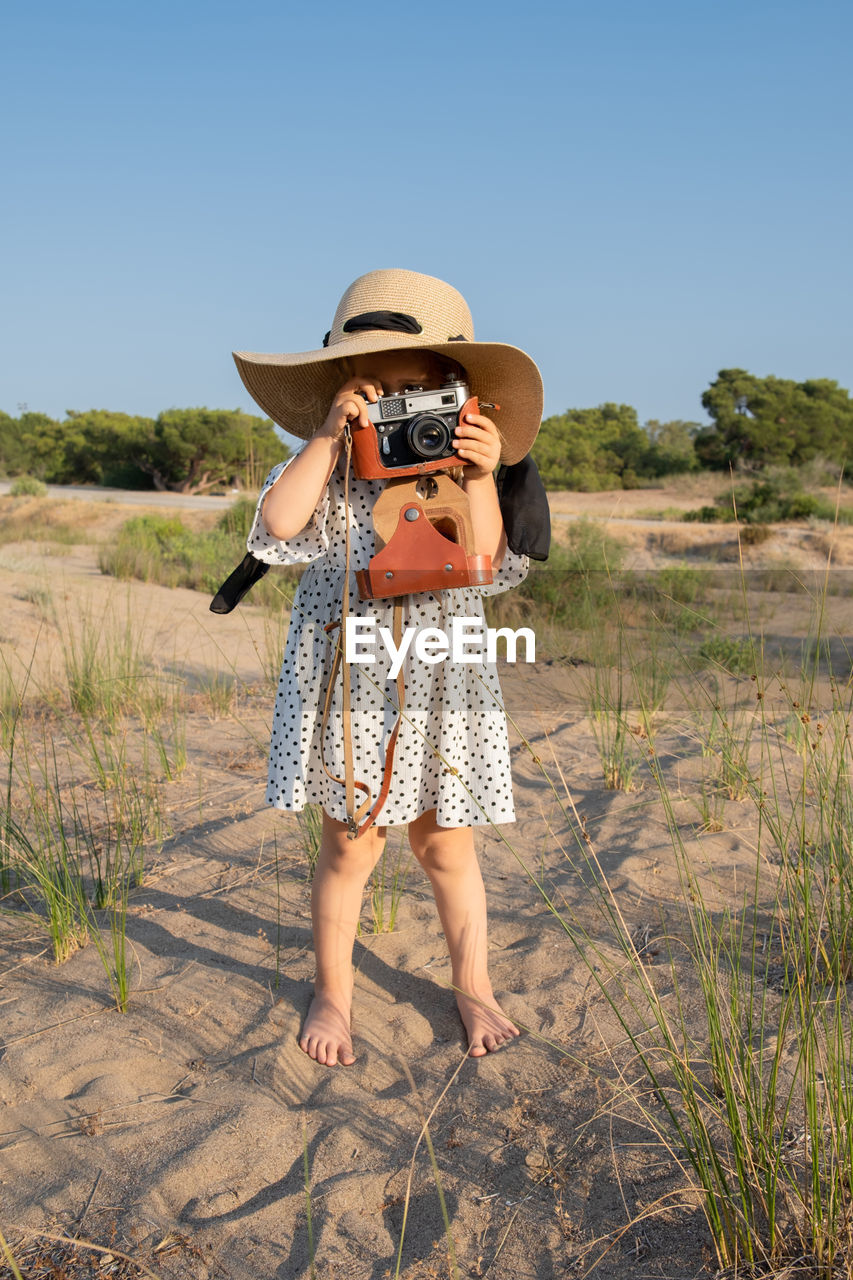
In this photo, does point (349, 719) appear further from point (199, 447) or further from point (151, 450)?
point (151, 450)

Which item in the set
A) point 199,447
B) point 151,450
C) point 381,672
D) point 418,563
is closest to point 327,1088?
point 381,672

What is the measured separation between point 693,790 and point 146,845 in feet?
6.26

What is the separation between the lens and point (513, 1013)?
2.12m

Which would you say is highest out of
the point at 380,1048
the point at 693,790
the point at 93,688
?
the point at 93,688

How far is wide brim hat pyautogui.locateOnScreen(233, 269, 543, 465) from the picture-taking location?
190 cm

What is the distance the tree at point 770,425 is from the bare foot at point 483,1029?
88.6 ft

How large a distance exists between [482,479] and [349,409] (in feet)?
1.14

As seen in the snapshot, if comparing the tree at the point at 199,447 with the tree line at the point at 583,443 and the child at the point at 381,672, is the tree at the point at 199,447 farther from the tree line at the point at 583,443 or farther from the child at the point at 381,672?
the child at the point at 381,672

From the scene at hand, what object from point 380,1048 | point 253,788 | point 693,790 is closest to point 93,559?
point 253,788

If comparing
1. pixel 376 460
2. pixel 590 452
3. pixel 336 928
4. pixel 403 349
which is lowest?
pixel 336 928

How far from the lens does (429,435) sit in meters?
1.87

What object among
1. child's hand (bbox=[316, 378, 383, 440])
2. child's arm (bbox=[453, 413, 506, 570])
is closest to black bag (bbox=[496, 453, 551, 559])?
child's arm (bbox=[453, 413, 506, 570])

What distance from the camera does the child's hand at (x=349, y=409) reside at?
1.88 m

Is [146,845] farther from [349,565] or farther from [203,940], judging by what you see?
[349,565]
